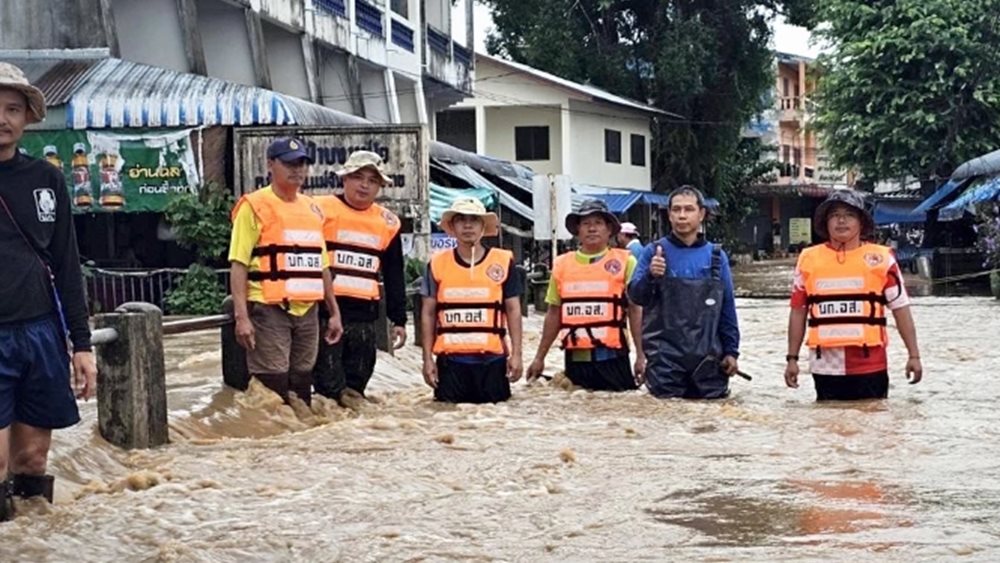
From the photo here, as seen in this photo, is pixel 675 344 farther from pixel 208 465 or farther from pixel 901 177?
pixel 901 177

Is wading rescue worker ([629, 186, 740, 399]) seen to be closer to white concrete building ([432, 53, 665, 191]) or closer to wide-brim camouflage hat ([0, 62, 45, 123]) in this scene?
wide-brim camouflage hat ([0, 62, 45, 123])

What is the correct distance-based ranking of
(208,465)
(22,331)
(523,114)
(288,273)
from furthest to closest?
(523,114) < (288,273) < (208,465) < (22,331)

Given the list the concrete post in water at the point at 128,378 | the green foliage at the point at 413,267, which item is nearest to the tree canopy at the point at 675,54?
the green foliage at the point at 413,267

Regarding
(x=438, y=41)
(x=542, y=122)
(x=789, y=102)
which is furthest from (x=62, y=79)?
(x=789, y=102)

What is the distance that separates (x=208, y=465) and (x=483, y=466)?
4.51 feet

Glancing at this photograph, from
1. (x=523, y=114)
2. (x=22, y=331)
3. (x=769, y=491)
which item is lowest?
(x=769, y=491)

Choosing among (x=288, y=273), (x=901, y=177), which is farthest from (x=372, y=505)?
(x=901, y=177)

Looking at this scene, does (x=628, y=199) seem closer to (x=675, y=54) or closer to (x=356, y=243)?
(x=675, y=54)

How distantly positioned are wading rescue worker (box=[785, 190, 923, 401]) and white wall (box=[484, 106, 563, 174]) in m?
35.7

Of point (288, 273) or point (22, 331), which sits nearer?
point (22, 331)

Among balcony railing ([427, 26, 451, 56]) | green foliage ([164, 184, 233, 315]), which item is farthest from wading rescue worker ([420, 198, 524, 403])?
balcony railing ([427, 26, 451, 56])

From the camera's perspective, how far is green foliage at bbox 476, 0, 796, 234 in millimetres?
45938

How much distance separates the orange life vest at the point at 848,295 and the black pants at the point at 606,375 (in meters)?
1.34

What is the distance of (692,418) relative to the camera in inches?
369
